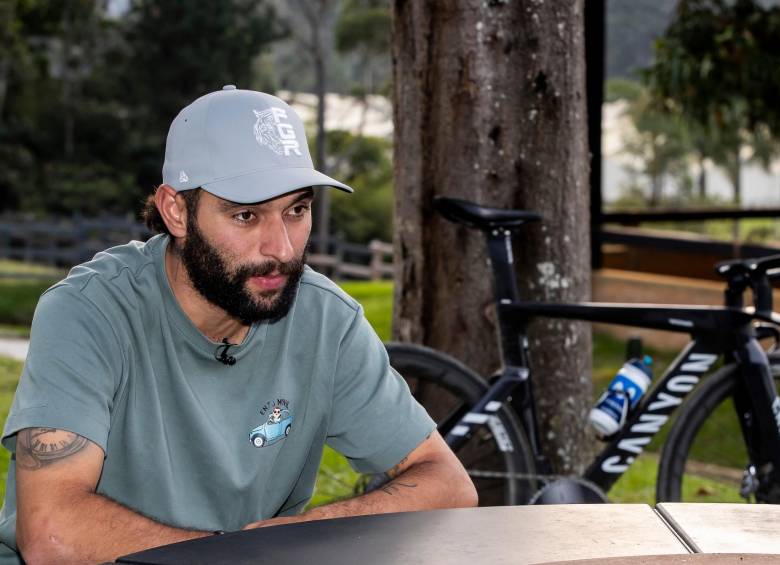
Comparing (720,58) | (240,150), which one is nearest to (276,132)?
(240,150)

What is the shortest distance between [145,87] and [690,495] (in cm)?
3227

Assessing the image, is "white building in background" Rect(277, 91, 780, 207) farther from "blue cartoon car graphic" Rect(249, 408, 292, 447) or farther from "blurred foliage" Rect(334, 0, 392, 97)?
"blue cartoon car graphic" Rect(249, 408, 292, 447)

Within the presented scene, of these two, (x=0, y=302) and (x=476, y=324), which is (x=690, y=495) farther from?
(x=0, y=302)

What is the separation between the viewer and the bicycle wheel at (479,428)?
150 inches

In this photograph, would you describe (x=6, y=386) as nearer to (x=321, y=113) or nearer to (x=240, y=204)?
(x=240, y=204)

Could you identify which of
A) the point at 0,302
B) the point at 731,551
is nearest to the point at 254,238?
the point at 731,551

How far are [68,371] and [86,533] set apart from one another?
269 mm

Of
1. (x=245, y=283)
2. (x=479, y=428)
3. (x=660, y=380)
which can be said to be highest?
(x=245, y=283)

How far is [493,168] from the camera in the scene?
4.06m

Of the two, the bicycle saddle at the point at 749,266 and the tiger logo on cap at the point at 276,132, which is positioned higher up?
the tiger logo on cap at the point at 276,132

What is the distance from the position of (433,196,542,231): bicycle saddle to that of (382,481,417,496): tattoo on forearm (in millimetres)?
1587

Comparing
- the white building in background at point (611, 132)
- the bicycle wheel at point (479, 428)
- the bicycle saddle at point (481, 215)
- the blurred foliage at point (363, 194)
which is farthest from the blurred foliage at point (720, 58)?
the blurred foliage at point (363, 194)

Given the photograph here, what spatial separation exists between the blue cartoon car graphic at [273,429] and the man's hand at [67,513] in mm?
287

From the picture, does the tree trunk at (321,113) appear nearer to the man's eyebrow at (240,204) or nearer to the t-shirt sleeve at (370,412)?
the t-shirt sleeve at (370,412)
